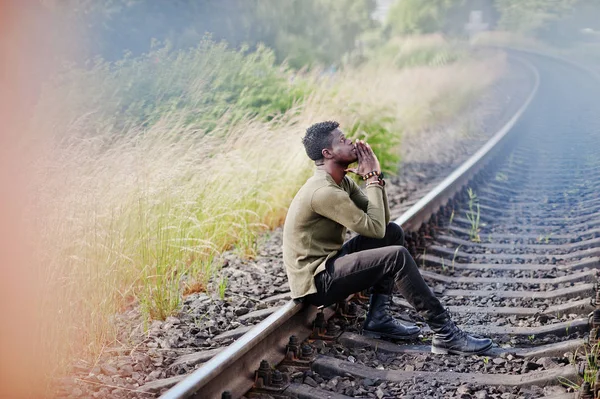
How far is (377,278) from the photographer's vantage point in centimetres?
456

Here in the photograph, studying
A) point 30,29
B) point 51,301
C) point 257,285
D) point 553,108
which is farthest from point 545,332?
point 553,108

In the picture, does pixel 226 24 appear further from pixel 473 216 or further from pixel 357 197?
pixel 357 197

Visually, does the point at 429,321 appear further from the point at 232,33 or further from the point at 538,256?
the point at 232,33

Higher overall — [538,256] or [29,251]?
[29,251]

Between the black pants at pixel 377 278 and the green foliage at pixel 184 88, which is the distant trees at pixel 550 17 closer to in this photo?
the green foliage at pixel 184 88

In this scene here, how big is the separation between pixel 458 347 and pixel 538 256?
2.18 m

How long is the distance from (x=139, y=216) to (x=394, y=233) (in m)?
1.71

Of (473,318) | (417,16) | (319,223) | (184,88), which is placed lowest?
(473,318)

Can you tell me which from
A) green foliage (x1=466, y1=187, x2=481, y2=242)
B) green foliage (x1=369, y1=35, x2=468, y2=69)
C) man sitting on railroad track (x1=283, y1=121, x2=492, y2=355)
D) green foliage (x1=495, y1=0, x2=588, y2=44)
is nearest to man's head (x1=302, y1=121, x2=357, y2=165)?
man sitting on railroad track (x1=283, y1=121, x2=492, y2=355)

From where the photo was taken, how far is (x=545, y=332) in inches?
177

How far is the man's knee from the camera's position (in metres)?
4.88

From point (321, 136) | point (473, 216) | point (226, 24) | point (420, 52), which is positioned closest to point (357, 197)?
point (321, 136)

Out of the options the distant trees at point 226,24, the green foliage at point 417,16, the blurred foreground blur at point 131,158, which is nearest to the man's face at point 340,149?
the blurred foreground blur at point 131,158

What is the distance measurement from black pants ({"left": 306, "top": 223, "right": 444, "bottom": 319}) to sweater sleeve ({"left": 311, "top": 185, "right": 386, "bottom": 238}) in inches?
6.1
